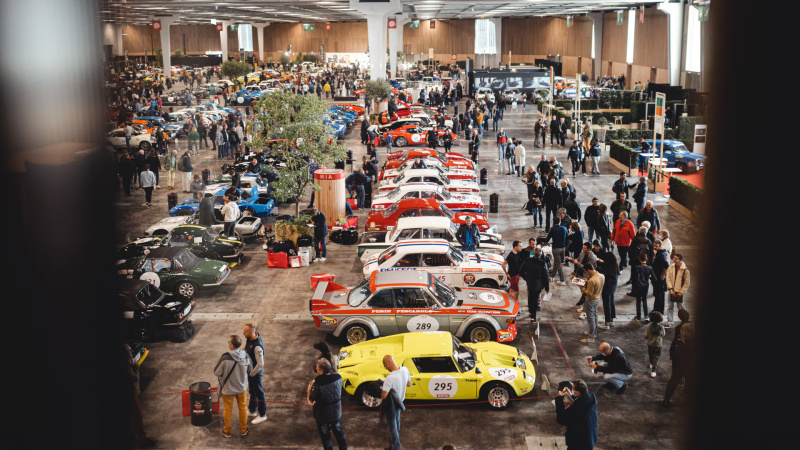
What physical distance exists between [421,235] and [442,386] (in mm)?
5857

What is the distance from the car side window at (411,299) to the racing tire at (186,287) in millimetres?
5308

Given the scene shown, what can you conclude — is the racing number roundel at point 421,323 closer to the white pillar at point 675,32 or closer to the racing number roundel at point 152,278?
the racing number roundel at point 152,278

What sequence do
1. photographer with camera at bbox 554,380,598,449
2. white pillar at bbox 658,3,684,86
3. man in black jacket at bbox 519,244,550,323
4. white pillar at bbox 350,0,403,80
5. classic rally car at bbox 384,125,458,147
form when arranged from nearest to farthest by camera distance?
photographer with camera at bbox 554,380,598,449 → man in black jacket at bbox 519,244,550,323 → classic rally car at bbox 384,125,458,147 → white pillar at bbox 350,0,403,80 → white pillar at bbox 658,3,684,86

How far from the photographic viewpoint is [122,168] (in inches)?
888

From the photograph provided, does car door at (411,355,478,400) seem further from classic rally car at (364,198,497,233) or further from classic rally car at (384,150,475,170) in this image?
classic rally car at (384,150,475,170)

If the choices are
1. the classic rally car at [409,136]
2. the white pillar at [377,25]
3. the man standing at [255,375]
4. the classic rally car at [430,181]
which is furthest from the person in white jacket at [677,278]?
the white pillar at [377,25]

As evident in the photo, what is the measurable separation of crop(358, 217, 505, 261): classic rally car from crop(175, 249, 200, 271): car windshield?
3.74 metres

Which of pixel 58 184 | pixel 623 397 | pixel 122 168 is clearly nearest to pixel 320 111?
pixel 122 168

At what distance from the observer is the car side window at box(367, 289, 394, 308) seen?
37.8 feet

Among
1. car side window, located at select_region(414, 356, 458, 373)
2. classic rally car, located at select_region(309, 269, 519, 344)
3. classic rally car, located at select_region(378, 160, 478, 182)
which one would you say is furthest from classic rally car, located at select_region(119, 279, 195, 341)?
classic rally car, located at select_region(378, 160, 478, 182)

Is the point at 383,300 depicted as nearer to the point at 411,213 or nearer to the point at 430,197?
the point at 411,213

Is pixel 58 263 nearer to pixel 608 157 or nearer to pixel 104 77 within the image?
pixel 104 77

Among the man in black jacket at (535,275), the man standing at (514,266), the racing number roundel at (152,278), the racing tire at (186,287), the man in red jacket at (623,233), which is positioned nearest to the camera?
the man in black jacket at (535,275)

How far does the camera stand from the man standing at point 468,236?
14930 millimetres
